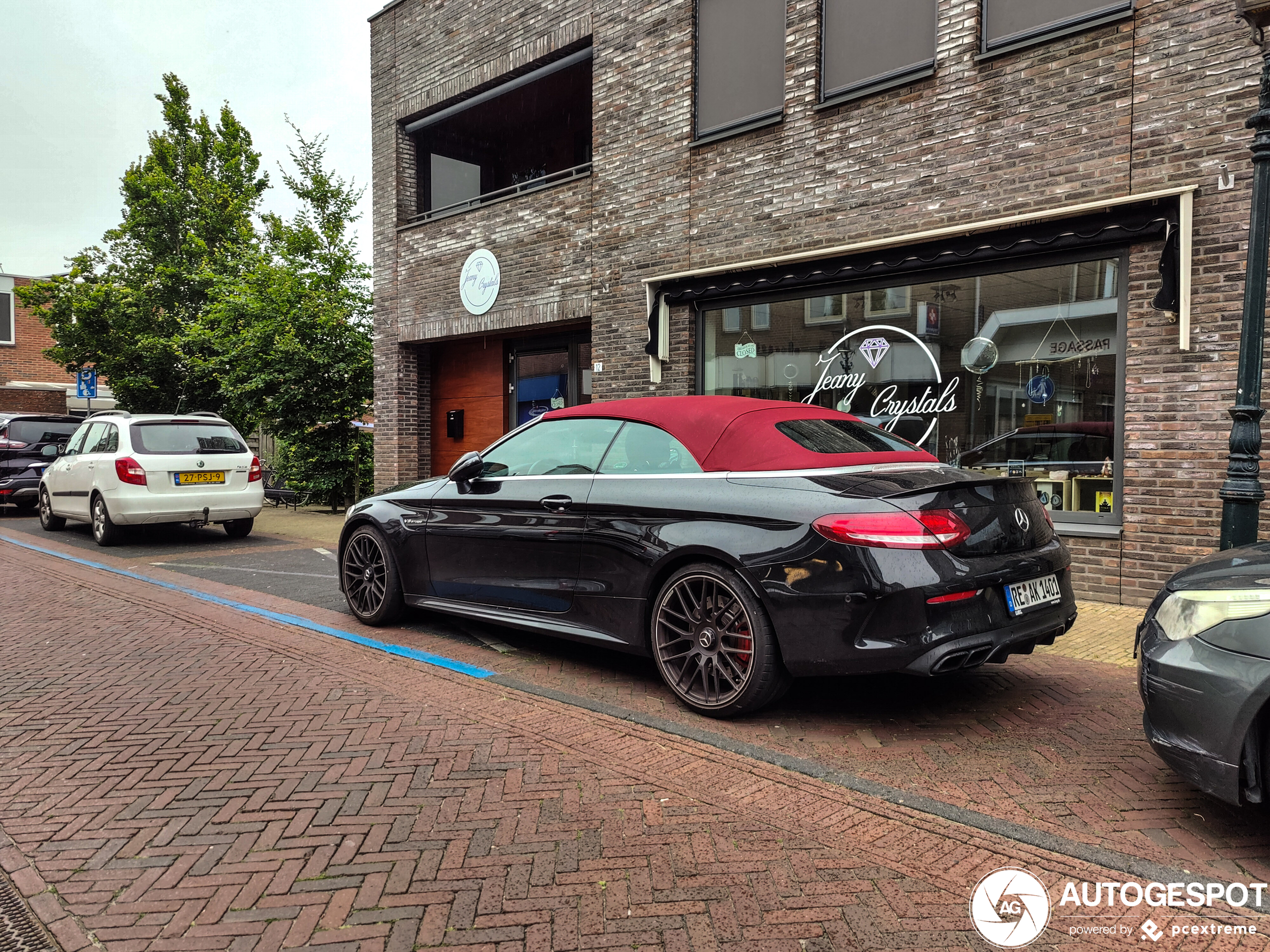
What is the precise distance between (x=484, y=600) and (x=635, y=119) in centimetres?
770

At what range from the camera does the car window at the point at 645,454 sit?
4.40m

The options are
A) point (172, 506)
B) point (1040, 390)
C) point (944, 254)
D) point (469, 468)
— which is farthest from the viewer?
point (172, 506)

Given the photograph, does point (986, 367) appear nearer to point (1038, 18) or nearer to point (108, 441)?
point (1038, 18)

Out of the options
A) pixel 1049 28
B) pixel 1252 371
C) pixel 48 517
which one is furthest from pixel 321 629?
pixel 48 517

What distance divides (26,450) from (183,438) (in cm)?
711

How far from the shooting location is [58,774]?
3473 millimetres

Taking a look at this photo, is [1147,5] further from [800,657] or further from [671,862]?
[671,862]

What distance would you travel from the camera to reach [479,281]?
13.0 meters

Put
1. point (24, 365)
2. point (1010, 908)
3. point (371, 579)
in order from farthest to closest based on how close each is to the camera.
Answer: point (24, 365) < point (371, 579) < point (1010, 908)

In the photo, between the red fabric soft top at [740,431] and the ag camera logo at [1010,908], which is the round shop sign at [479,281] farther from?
the ag camera logo at [1010,908]

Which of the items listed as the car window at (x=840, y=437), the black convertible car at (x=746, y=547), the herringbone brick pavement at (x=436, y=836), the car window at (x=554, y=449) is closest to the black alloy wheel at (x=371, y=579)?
the black convertible car at (x=746, y=547)

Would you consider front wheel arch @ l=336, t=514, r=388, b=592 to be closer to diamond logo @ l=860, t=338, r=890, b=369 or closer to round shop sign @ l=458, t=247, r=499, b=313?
diamond logo @ l=860, t=338, r=890, b=369

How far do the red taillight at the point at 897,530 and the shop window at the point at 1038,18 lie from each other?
5.91 meters

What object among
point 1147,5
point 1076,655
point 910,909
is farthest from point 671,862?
point 1147,5
